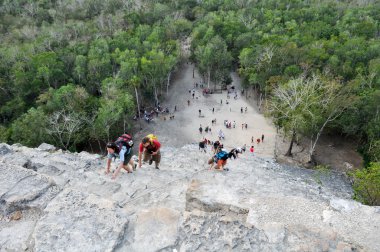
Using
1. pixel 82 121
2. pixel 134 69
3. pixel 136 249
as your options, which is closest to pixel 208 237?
pixel 136 249

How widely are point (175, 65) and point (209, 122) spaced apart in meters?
16.7

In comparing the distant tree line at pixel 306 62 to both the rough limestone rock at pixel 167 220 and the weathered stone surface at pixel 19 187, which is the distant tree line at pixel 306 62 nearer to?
the rough limestone rock at pixel 167 220

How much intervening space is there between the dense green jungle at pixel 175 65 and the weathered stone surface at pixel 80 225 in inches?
573

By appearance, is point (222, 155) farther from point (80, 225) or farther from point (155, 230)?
point (80, 225)

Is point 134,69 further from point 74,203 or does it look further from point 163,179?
point 74,203

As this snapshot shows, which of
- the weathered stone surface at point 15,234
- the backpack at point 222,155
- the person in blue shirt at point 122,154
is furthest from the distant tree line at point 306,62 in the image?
the weathered stone surface at point 15,234

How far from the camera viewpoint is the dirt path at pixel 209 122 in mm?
39444

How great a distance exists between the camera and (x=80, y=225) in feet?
29.0

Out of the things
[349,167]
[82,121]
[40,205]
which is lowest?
[349,167]

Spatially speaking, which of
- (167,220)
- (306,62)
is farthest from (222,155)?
(306,62)

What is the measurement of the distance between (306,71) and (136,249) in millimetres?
38266

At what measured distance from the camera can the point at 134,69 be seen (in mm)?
46469

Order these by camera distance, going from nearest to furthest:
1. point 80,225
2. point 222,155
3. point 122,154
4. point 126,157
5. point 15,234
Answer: point 80,225 < point 15,234 < point 122,154 < point 126,157 < point 222,155

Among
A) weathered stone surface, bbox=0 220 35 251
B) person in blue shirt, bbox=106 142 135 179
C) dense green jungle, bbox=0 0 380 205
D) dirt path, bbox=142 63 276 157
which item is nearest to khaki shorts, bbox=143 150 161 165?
person in blue shirt, bbox=106 142 135 179
